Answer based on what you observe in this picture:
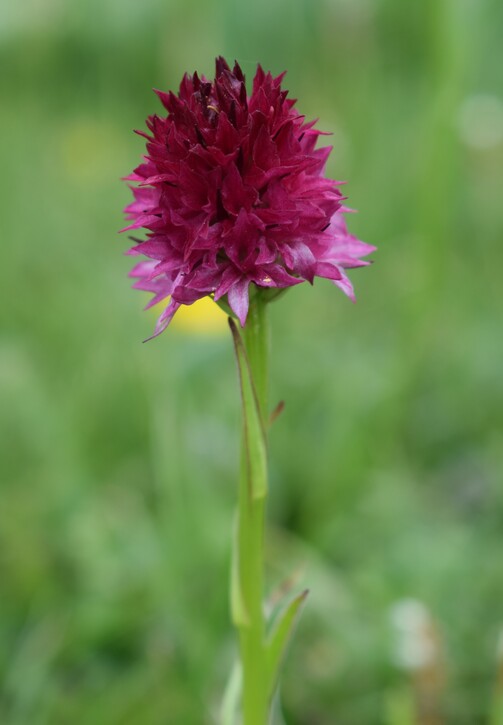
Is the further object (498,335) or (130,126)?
(130,126)

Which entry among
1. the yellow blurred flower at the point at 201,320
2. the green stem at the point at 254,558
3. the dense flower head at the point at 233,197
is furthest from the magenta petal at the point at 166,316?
the yellow blurred flower at the point at 201,320

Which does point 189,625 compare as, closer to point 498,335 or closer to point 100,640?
point 100,640

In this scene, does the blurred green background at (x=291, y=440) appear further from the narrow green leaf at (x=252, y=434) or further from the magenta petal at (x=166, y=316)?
the magenta petal at (x=166, y=316)

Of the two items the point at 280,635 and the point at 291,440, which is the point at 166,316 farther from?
the point at 291,440

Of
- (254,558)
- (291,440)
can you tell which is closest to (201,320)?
(291,440)

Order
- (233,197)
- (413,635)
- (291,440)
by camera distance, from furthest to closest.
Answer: (291,440) → (413,635) → (233,197)

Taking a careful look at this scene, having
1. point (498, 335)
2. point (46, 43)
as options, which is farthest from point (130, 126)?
point (498, 335)
